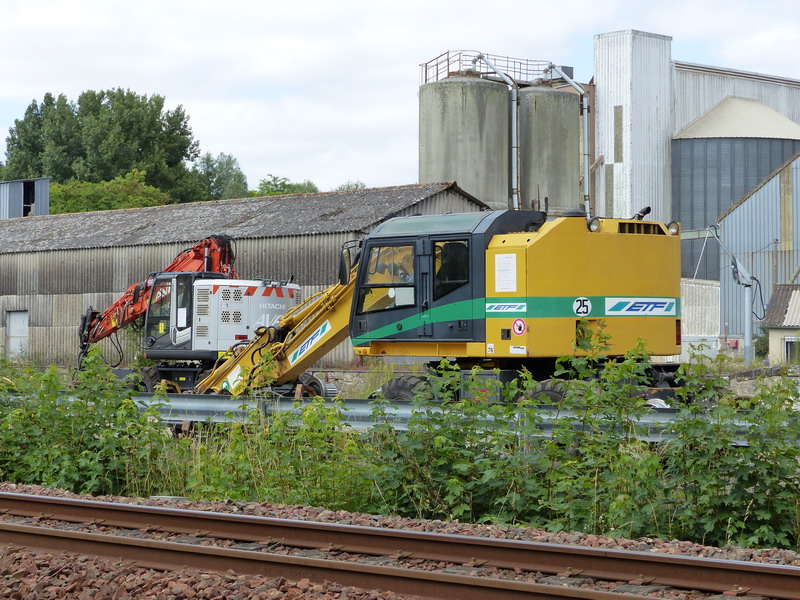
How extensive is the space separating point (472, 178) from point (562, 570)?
119ft

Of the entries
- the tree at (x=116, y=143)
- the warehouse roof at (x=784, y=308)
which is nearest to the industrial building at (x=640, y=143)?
the warehouse roof at (x=784, y=308)

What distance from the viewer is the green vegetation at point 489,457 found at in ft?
28.9

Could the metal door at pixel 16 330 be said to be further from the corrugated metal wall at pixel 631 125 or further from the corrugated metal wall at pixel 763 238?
the corrugated metal wall at pixel 631 125

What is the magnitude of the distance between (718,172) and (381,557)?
55.2m

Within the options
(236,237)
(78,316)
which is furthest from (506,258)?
(78,316)

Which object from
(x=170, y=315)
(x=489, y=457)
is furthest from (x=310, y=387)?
(x=489, y=457)

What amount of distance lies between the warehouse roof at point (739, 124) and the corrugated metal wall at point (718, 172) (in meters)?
0.65

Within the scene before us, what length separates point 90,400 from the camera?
39.9 ft

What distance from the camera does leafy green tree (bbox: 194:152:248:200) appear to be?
111m

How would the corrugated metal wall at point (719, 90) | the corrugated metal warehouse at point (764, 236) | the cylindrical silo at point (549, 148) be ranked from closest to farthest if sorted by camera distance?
the cylindrical silo at point (549, 148) < the corrugated metal warehouse at point (764, 236) < the corrugated metal wall at point (719, 90)

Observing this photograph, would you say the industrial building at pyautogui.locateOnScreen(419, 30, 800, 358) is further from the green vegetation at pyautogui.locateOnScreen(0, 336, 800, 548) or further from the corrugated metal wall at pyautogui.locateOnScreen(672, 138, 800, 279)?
the green vegetation at pyautogui.locateOnScreen(0, 336, 800, 548)

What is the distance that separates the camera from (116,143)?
8150cm

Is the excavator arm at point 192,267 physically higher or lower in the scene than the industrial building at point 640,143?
lower

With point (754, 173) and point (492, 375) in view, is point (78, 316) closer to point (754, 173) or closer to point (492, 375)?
point (492, 375)
